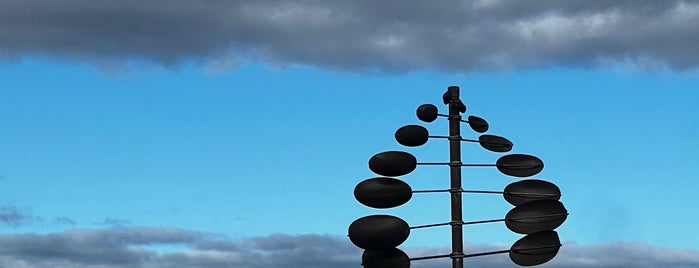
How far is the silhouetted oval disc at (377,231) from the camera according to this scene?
1739 centimetres

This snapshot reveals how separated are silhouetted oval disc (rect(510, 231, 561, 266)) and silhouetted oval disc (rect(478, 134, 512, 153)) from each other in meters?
1.59

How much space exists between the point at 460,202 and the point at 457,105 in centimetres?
165

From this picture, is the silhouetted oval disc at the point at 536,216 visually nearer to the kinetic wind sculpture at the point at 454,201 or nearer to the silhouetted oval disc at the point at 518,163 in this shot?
the kinetic wind sculpture at the point at 454,201

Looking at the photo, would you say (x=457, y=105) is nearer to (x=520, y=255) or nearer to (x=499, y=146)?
(x=499, y=146)

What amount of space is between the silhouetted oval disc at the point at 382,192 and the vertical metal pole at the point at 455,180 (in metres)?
0.78

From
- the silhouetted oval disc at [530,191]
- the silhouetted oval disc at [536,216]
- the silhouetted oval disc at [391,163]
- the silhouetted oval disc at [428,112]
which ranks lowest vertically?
the silhouetted oval disc at [536,216]

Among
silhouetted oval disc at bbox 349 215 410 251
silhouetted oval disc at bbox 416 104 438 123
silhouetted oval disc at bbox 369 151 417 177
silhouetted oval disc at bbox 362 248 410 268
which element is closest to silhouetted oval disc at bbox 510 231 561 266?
silhouetted oval disc at bbox 362 248 410 268

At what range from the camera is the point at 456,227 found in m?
17.5

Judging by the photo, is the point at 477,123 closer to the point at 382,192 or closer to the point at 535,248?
the point at 382,192

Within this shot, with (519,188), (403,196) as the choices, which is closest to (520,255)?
(519,188)

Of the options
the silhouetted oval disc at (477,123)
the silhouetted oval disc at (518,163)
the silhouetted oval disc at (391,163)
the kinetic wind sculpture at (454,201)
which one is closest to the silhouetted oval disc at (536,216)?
the kinetic wind sculpture at (454,201)

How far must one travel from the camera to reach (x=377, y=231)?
17422mm

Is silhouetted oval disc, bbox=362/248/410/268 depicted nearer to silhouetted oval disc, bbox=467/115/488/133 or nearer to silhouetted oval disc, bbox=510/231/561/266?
silhouetted oval disc, bbox=510/231/561/266

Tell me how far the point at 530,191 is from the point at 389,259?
2.65 meters
